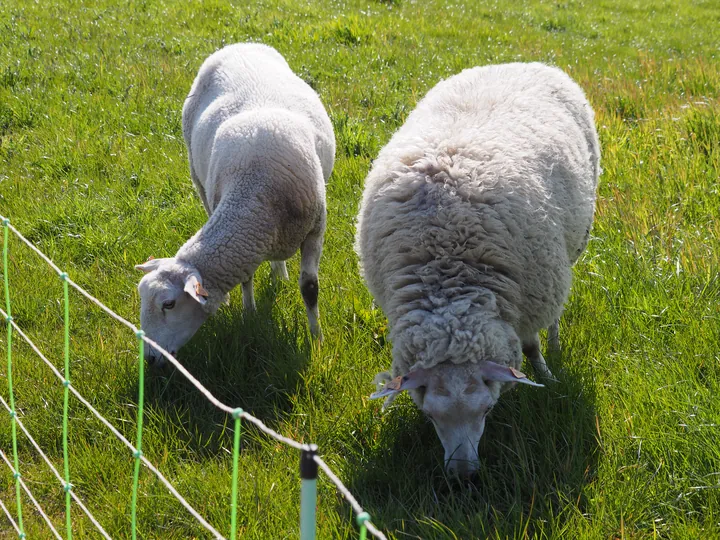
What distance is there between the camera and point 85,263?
4.61m

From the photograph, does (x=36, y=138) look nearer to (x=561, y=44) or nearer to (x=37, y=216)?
(x=37, y=216)

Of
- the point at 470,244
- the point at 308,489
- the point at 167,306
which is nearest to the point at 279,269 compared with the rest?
the point at 167,306

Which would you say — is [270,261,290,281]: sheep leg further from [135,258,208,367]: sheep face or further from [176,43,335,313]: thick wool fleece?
[135,258,208,367]: sheep face

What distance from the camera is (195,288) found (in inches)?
134

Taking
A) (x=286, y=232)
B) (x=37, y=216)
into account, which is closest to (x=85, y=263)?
(x=37, y=216)

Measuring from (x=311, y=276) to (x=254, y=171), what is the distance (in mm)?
699

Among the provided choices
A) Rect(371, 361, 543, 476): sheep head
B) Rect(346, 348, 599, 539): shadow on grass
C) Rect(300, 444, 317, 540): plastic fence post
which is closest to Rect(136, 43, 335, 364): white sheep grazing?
Rect(346, 348, 599, 539): shadow on grass

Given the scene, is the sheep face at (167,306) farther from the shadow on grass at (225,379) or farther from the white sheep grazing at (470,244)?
the white sheep grazing at (470,244)

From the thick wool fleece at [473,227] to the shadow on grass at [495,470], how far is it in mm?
310

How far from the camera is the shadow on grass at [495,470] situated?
2492 millimetres

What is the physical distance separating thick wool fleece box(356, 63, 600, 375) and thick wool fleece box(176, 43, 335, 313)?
671mm

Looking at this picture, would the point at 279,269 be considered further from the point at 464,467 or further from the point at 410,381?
the point at 464,467

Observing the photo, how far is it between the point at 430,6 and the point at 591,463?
11132mm

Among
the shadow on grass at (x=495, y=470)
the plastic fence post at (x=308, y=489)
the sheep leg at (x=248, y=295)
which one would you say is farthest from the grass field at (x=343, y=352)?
the plastic fence post at (x=308, y=489)
